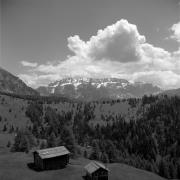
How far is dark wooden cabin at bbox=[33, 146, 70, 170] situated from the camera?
74000mm

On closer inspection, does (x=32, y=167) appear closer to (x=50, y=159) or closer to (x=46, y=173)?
(x=50, y=159)

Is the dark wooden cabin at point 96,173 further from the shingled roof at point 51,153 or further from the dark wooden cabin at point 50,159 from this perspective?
the shingled roof at point 51,153

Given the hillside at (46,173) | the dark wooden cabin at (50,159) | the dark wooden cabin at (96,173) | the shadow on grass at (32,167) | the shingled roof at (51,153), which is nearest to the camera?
the hillside at (46,173)

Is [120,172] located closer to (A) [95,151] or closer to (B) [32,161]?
(B) [32,161]

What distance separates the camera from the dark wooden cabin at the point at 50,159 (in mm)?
74000

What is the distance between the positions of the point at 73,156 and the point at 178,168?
57.9 m

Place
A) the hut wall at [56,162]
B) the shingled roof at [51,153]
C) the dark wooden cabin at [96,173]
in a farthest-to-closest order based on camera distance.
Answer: the shingled roof at [51,153]
the hut wall at [56,162]
the dark wooden cabin at [96,173]

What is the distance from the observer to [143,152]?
191750 millimetres

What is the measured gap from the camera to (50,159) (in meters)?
75.0

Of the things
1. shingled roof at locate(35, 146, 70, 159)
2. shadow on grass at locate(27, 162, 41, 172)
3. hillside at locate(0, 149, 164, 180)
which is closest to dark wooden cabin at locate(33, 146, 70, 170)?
shingled roof at locate(35, 146, 70, 159)

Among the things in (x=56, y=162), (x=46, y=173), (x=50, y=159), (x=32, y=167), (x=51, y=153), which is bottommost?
(x=46, y=173)

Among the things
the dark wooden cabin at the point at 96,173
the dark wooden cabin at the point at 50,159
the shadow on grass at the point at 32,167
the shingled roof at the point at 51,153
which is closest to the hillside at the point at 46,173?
the shadow on grass at the point at 32,167

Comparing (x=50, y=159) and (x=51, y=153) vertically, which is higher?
(x=51, y=153)

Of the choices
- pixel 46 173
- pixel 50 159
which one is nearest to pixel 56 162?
pixel 50 159
